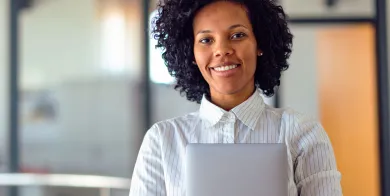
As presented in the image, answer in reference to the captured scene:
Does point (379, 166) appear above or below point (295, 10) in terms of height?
below

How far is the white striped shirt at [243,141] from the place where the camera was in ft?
2.94

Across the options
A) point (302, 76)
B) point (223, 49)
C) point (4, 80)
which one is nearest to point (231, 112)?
point (223, 49)

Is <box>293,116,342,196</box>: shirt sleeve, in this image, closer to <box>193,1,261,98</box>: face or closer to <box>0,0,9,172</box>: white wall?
<box>193,1,261,98</box>: face

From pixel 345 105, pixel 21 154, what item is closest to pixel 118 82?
pixel 21 154

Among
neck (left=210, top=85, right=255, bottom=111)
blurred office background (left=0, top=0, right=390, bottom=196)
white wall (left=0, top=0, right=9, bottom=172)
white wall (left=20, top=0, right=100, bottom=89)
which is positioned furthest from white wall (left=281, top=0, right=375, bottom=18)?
neck (left=210, top=85, right=255, bottom=111)

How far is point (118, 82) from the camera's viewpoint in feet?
11.1

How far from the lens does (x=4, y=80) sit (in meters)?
3.41

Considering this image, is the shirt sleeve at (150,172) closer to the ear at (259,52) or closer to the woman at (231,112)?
the woman at (231,112)

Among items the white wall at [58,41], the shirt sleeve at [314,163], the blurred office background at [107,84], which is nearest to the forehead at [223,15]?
the shirt sleeve at [314,163]

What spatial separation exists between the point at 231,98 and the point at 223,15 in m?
0.17

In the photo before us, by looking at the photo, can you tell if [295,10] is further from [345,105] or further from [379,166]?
[379,166]

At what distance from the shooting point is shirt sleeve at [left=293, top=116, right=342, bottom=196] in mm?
880

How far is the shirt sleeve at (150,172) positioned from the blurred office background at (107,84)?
232 cm

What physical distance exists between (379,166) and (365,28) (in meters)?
0.95
